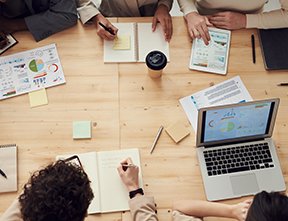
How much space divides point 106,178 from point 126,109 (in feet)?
0.96

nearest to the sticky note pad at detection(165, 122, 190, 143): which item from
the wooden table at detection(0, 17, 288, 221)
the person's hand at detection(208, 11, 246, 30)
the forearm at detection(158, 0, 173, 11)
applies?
the wooden table at detection(0, 17, 288, 221)

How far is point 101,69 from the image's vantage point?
173 cm

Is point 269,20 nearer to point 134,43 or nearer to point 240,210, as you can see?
point 134,43

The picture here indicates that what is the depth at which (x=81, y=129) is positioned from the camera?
1.58m

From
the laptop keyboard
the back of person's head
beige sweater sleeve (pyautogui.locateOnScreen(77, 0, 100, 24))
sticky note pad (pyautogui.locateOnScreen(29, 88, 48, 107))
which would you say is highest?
beige sweater sleeve (pyautogui.locateOnScreen(77, 0, 100, 24))

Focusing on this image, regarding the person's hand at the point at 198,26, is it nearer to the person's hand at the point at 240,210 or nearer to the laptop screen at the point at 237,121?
the laptop screen at the point at 237,121

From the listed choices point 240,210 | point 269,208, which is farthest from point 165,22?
point 269,208

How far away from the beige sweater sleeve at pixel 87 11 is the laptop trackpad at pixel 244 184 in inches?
35.6

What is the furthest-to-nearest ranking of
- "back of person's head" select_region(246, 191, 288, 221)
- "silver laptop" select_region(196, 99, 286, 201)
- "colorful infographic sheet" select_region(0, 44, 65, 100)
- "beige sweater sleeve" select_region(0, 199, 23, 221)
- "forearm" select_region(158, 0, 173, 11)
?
"forearm" select_region(158, 0, 173, 11) < "colorful infographic sheet" select_region(0, 44, 65, 100) < "silver laptop" select_region(196, 99, 286, 201) < "beige sweater sleeve" select_region(0, 199, 23, 221) < "back of person's head" select_region(246, 191, 288, 221)

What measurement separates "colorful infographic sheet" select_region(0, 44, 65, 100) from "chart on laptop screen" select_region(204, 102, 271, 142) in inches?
24.6

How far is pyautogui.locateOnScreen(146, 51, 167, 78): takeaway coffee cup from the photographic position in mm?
1624

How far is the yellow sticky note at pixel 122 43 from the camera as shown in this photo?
1772mm

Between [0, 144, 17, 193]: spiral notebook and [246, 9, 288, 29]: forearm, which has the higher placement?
[246, 9, 288, 29]: forearm

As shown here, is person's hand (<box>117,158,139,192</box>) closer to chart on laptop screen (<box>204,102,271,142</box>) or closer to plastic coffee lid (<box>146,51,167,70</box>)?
chart on laptop screen (<box>204,102,271,142</box>)
